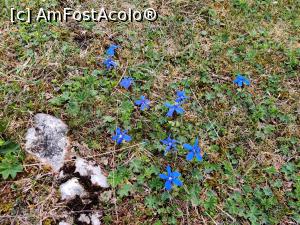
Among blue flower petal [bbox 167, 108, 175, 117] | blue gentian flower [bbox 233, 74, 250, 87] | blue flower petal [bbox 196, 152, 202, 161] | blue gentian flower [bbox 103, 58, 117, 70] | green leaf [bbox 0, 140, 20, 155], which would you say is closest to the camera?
green leaf [bbox 0, 140, 20, 155]

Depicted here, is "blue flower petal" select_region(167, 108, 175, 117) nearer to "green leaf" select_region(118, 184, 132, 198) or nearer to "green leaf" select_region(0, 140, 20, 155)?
"green leaf" select_region(118, 184, 132, 198)

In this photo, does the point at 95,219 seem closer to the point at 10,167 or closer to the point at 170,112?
the point at 10,167

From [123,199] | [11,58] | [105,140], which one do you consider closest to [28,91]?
[11,58]

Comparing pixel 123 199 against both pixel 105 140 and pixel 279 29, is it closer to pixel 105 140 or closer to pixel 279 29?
pixel 105 140

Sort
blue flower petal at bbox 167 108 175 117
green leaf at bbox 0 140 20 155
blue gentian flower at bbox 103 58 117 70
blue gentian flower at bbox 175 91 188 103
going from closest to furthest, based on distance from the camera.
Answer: green leaf at bbox 0 140 20 155, blue flower petal at bbox 167 108 175 117, blue gentian flower at bbox 175 91 188 103, blue gentian flower at bbox 103 58 117 70

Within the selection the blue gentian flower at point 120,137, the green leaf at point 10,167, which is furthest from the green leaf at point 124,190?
the green leaf at point 10,167

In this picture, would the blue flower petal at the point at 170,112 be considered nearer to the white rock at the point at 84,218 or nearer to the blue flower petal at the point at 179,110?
the blue flower petal at the point at 179,110

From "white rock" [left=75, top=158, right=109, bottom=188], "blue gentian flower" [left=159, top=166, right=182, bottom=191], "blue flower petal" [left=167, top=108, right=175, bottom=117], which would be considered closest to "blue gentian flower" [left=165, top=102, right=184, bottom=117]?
"blue flower petal" [left=167, top=108, right=175, bottom=117]

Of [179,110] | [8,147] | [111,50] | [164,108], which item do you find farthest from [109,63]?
[8,147]
